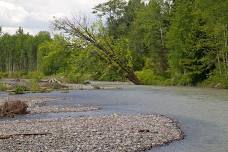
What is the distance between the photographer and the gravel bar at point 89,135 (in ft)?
54.9

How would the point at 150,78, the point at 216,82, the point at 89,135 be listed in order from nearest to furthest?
1. the point at 89,135
2. the point at 216,82
3. the point at 150,78

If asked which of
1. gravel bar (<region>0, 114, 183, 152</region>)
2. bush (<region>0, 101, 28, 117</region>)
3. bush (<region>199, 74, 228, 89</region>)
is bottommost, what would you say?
gravel bar (<region>0, 114, 183, 152</region>)

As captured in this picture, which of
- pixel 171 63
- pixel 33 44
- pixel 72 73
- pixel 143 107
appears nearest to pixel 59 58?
pixel 72 73

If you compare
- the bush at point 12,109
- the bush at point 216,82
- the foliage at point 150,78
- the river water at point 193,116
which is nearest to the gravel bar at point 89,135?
the river water at point 193,116

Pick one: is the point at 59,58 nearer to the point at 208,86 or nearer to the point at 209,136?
the point at 208,86

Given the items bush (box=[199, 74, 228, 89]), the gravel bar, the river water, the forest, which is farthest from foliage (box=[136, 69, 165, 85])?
the gravel bar

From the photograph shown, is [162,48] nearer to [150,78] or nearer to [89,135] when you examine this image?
[150,78]

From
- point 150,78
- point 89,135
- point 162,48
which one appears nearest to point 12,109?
point 89,135

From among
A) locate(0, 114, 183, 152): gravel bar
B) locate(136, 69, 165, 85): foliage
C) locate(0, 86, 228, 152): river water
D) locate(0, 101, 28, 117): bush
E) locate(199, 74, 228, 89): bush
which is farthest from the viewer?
locate(136, 69, 165, 85): foliage

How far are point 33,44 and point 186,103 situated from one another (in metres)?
118

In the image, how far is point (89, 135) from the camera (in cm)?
1930

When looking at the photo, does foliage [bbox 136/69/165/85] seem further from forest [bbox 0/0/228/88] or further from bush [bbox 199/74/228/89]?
bush [bbox 199/74/228/89]

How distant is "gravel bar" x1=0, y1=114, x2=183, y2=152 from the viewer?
54.9ft

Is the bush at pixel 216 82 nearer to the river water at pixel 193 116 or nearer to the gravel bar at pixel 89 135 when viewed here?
the river water at pixel 193 116
